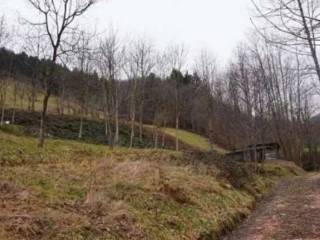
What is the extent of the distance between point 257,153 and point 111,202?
27103 mm

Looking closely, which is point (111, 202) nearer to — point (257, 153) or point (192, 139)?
point (257, 153)

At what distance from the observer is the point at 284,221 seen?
11.3 metres

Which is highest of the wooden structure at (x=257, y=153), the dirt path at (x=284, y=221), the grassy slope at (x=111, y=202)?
the wooden structure at (x=257, y=153)

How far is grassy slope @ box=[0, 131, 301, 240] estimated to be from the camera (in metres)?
6.98

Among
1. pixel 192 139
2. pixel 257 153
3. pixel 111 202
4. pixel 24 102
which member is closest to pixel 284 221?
pixel 111 202

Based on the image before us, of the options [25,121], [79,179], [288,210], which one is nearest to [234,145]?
[25,121]

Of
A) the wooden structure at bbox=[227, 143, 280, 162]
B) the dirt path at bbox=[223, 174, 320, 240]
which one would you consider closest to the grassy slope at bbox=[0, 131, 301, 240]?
the dirt path at bbox=[223, 174, 320, 240]

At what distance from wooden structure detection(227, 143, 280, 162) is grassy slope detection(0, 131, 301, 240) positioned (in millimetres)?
17324

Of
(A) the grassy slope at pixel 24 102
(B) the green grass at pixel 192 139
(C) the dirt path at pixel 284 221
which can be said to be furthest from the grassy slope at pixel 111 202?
(A) the grassy slope at pixel 24 102

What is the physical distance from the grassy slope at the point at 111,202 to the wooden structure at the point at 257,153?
17324 mm

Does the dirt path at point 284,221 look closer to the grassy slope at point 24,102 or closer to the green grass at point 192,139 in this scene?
the green grass at point 192,139

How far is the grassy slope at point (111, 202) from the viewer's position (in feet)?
22.9

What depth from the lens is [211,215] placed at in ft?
35.2

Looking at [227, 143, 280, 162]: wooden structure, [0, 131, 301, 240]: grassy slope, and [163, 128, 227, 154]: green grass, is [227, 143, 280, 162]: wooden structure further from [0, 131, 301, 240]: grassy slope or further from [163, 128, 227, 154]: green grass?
[0, 131, 301, 240]: grassy slope
